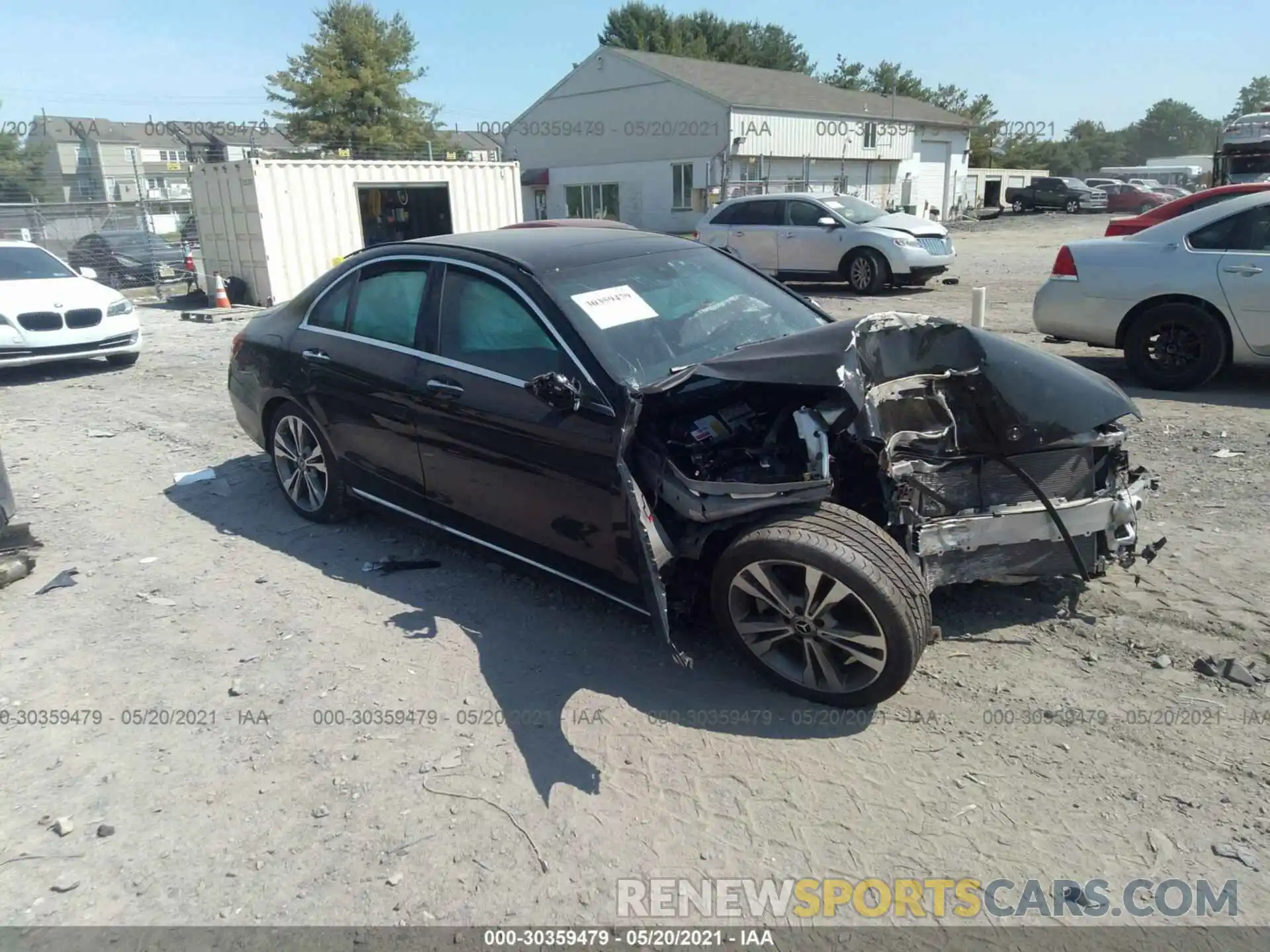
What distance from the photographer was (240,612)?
445 centimetres

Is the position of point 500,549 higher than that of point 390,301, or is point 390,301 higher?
point 390,301

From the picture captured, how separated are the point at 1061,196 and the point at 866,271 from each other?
31.7m

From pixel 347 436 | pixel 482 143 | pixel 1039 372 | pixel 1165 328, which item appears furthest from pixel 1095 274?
pixel 482 143

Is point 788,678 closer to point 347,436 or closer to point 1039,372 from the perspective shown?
point 1039,372

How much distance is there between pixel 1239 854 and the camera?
8.69 ft

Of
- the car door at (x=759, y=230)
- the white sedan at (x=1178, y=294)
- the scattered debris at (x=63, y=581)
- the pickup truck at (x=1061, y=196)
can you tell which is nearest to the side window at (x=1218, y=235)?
the white sedan at (x=1178, y=294)

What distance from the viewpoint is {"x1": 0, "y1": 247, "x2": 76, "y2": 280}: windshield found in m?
10.6

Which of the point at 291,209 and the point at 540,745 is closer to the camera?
the point at 540,745

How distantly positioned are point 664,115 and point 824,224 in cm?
2364

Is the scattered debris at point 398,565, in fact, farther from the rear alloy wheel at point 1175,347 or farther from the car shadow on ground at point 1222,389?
the rear alloy wheel at point 1175,347

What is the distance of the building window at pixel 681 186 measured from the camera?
35.8 meters

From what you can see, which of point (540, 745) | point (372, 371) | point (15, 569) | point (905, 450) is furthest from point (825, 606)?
point (15, 569)

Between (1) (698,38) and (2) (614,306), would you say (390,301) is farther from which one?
(1) (698,38)

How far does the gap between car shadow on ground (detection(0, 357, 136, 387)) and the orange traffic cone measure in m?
4.92
